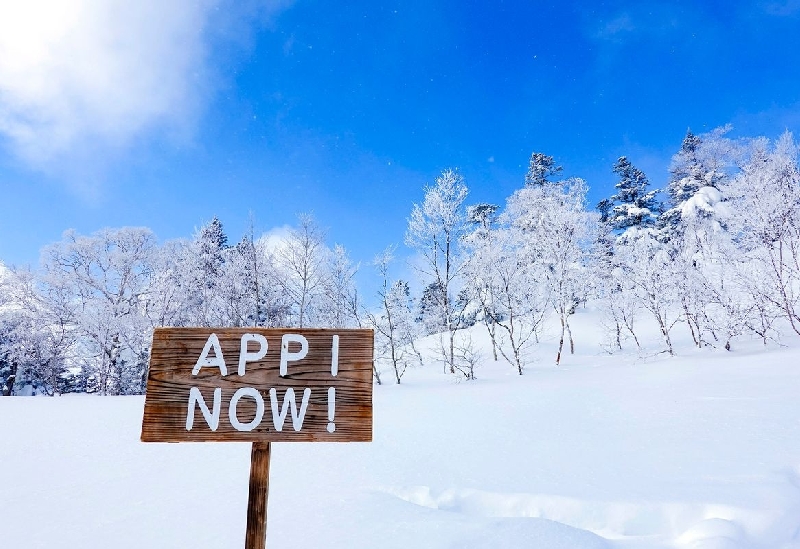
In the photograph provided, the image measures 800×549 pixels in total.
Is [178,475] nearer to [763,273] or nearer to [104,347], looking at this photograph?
[763,273]

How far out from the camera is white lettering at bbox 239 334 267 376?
2068mm

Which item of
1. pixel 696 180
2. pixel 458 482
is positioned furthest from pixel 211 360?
pixel 696 180

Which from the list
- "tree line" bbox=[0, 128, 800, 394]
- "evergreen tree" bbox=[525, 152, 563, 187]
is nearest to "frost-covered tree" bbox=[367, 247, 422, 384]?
"tree line" bbox=[0, 128, 800, 394]

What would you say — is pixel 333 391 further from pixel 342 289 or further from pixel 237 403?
pixel 342 289

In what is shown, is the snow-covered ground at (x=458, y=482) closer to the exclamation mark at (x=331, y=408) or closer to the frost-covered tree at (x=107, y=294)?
the exclamation mark at (x=331, y=408)

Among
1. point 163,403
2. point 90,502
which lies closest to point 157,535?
point 90,502

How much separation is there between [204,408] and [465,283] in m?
16.6

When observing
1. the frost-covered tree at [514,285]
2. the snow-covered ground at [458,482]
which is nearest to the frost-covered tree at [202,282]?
the frost-covered tree at [514,285]

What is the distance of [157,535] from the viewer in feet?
10.5

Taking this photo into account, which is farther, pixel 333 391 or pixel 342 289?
pixel 342 289

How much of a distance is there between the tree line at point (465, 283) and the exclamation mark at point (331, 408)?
13344 mm

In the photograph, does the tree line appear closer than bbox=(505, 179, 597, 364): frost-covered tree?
Yes

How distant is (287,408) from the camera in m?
2.04

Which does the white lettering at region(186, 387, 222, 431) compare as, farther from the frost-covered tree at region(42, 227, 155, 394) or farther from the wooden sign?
the frost-covered tree at region(42, 227, 155, 394)
